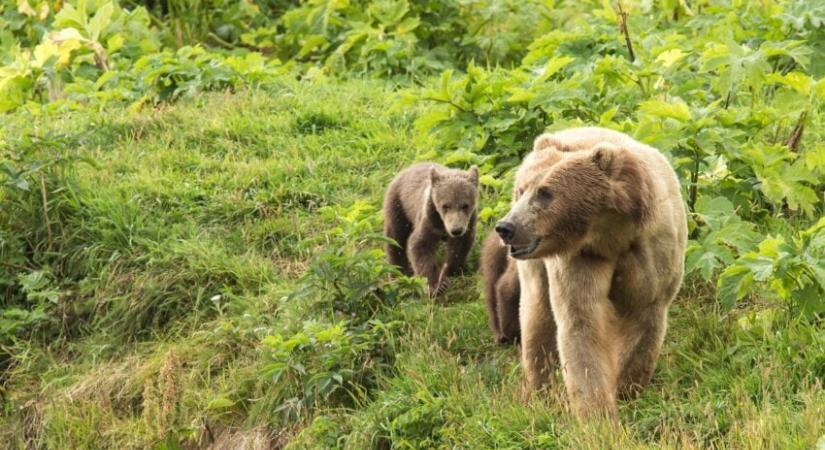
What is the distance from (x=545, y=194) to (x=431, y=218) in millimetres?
2655

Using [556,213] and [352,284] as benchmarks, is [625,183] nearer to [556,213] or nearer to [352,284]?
[556,213]

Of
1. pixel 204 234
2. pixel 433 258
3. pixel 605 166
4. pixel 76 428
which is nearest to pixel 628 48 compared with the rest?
pixel 433 258

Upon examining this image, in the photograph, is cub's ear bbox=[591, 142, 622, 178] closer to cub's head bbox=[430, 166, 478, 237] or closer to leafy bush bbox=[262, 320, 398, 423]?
leafy bush bbox=[262, 320, 398, 423]

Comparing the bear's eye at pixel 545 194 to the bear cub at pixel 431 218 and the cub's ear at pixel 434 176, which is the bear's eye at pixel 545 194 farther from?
the cub's ear at pixel 434 176

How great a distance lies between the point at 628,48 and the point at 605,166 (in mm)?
3768

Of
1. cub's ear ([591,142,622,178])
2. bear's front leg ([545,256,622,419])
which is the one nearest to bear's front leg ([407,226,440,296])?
bear's front leg ([545,256,622,419])

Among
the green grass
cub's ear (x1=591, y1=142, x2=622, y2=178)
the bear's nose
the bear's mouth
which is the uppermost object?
cub's ear (x1=591, y1=142, x2=622, y2=178)

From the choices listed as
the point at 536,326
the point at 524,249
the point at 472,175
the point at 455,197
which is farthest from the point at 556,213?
the point at 472,175

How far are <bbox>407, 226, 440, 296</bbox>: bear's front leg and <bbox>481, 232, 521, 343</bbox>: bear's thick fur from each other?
721mm

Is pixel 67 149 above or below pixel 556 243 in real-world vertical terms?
below

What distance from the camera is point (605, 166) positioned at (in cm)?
539

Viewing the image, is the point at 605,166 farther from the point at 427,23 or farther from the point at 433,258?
the point at 427,23

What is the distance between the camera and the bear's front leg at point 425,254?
787 cm

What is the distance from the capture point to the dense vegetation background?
6.11m
